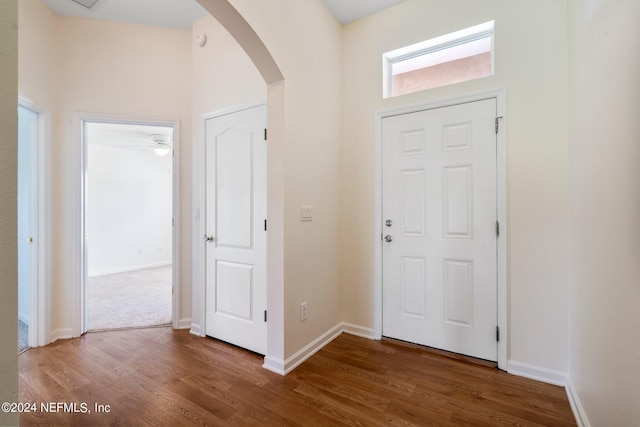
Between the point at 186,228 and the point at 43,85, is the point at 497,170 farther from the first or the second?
the point at 43,85

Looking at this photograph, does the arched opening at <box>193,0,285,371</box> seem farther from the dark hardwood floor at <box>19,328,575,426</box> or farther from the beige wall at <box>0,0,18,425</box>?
the beige wall at <box>0,0,18,425</box>

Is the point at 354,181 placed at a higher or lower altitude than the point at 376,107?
lower

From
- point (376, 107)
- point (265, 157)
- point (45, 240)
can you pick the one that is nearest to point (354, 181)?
point (376, 107)

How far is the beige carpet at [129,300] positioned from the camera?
3053 millimetres

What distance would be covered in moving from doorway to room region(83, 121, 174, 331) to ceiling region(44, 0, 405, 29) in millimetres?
1579

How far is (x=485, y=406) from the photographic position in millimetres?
1702

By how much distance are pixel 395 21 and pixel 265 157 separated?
1.73m

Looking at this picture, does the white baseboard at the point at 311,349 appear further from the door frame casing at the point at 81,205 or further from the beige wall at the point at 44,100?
the beige wall at the point at 44,100

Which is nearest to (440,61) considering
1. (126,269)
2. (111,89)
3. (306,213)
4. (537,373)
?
(306,213)

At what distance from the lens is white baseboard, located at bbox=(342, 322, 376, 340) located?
2682 millimetres

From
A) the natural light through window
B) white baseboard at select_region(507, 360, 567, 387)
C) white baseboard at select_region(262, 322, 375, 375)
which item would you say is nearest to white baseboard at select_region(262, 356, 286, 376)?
white baseboard at select_region(262, 322, 375, 375)

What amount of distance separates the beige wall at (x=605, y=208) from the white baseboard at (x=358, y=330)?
4.74 ft

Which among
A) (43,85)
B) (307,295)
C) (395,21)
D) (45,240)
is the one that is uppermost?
(395,21)

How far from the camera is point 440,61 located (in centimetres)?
246
